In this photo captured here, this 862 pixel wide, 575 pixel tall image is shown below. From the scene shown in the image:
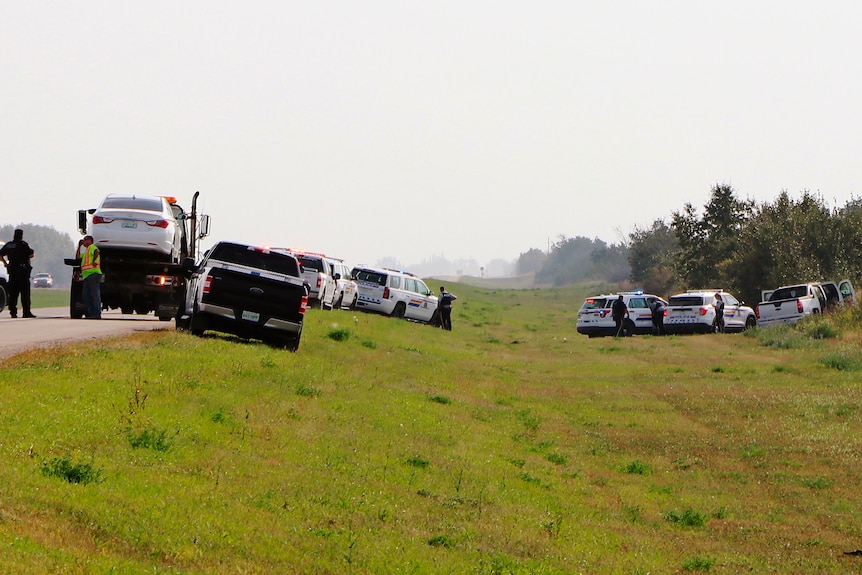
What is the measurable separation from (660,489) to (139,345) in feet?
29.9

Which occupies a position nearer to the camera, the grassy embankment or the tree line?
the grassy embankment

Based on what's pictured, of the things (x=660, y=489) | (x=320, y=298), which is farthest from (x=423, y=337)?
(x=660, y=489)

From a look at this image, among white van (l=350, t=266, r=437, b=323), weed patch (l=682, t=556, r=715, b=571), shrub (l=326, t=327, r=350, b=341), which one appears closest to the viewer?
weed patch (l=682, t=556, r=715, b=571)

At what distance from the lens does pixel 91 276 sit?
23188 millimetres

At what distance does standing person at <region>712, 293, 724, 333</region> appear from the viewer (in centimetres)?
4284

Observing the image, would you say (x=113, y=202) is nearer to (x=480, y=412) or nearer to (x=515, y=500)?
(x=480, y=412)

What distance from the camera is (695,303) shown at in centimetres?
4209

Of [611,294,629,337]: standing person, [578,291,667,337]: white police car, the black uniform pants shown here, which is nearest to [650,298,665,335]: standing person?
[578,291,667,337]: white police car

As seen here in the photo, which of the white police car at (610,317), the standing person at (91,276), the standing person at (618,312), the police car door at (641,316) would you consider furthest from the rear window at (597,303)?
the standing person at (91,276)

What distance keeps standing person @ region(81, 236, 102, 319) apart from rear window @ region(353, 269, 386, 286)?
17436 mm

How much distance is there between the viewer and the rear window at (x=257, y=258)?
74.2ft

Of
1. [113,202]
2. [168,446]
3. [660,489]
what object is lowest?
[660,489]

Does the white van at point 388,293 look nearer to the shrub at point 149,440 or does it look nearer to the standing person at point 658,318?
the standing person at point 658,318

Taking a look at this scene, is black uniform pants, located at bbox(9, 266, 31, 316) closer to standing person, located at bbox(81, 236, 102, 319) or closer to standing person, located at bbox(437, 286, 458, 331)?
standing person, located at bbox(81, 236, 102, 319)
